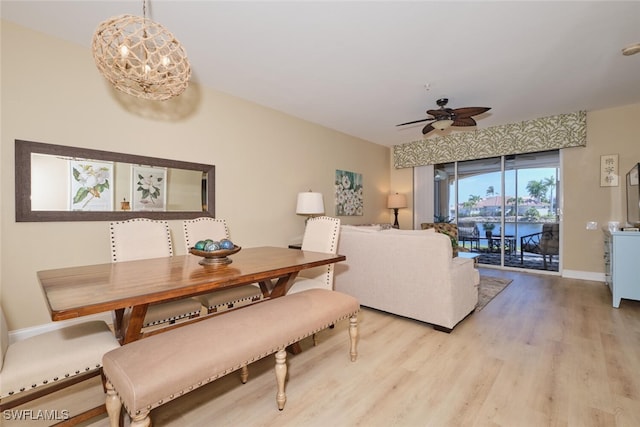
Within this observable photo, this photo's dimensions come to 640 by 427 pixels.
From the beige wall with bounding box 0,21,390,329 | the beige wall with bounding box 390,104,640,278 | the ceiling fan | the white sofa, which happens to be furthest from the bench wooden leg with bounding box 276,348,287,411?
the beige wall with bounding box 390,104,640,278

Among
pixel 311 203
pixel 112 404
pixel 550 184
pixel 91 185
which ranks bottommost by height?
pixel 112 404

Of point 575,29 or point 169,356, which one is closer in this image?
point 169,356

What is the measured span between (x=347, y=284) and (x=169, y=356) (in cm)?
224

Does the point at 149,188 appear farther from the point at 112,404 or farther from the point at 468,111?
the point at 468,111

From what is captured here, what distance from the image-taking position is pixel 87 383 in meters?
1.81

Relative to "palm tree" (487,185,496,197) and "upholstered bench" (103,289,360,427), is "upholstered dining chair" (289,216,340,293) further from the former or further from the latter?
"palm tree" (487,185,496,197)

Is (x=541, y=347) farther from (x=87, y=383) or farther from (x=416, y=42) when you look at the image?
(x=87, y=383)

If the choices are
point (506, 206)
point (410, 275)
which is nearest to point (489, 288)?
point (410, 275)

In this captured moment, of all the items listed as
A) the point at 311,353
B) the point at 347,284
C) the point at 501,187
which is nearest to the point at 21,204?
the point at 311,353

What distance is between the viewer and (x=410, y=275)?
8.74ft

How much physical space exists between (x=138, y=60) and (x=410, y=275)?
2636 millimetres

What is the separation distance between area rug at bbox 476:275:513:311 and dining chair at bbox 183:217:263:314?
2473 millimetres

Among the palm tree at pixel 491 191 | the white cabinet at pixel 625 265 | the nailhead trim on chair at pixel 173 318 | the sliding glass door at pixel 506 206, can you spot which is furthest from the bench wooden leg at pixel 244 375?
the palm tree at pixel 491 191

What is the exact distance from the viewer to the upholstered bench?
3.51ft
